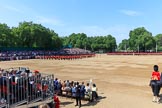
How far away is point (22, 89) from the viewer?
11.4 meters

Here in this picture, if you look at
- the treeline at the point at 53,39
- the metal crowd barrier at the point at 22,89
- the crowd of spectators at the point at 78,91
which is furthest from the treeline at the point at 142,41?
the metal crowd barrier at the point at 22,89

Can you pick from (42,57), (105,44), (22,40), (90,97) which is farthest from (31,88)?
(105,44)

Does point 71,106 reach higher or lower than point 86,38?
lower

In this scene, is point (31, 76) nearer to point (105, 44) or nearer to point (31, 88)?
point (31, 88)

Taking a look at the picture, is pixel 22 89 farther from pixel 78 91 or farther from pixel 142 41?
pixel 142 41

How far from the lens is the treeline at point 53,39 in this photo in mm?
88875

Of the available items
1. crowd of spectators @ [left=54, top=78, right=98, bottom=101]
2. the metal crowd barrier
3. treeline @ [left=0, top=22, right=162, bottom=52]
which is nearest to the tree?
treeline @ [left=0, top=22, right=162, bottom=52]

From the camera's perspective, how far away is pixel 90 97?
1739 cm

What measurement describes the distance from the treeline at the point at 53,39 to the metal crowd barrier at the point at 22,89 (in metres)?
72.5

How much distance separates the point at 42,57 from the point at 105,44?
9260cm

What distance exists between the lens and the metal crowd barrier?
34.6 ft

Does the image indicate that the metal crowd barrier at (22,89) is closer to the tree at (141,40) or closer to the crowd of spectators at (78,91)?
the crowd of spectators at (78,91)

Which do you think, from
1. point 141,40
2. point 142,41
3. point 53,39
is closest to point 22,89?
point 53,39

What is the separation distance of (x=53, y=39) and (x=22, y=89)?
331ft
